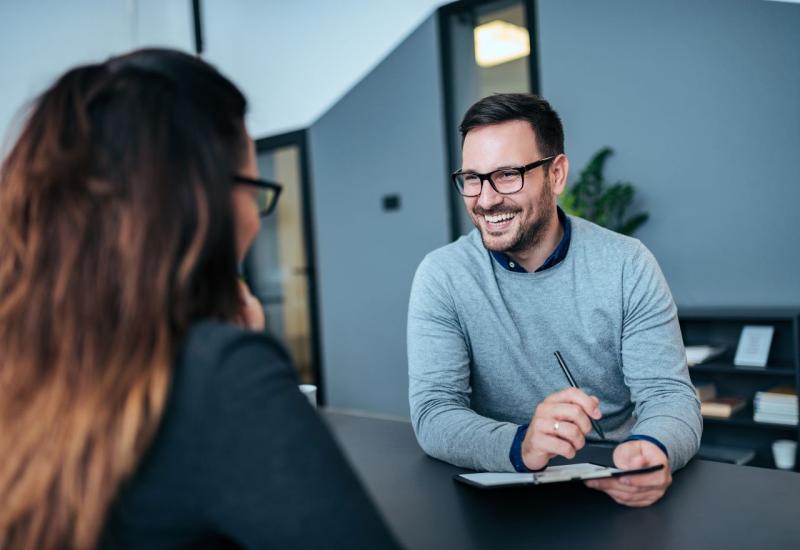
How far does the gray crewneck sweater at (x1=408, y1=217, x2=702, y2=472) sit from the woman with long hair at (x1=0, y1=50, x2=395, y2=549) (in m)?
0.81

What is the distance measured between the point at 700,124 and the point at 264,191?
3.04 m

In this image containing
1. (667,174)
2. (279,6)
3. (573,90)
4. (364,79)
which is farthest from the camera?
(279,6)

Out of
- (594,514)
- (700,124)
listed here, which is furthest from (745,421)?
(594,514)

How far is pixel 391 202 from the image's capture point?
14.8ft

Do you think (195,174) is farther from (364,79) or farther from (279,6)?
(279,6)

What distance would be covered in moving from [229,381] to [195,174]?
18 cm

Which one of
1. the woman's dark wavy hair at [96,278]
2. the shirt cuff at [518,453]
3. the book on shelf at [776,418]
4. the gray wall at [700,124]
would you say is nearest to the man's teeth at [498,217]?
the shirt cuff at [518,453]

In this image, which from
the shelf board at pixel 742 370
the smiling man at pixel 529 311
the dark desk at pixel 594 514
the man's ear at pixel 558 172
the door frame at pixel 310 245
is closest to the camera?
the dark desk at pixel 594 514

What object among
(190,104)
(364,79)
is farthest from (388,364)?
(190,104)

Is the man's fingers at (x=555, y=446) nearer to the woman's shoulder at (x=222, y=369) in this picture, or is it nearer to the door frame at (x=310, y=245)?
the woman's shoulder at (x=222, y=369)

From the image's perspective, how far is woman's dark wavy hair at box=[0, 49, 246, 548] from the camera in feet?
1.79

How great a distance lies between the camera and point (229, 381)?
1.81 feet

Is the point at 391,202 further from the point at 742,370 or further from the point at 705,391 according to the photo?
the point at 742,370

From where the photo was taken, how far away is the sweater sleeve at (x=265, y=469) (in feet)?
1.80
